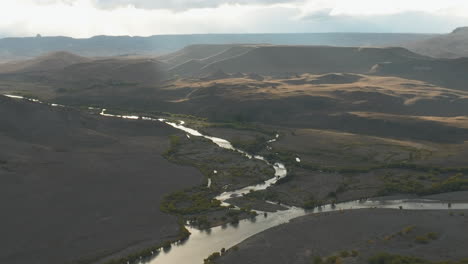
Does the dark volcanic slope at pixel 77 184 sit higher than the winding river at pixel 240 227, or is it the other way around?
the dark volcanic slope at pixel 77 184

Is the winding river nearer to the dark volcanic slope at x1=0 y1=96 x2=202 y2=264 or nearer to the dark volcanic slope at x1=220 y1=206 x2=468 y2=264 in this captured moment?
the dark volcanic slope at x1=220 y1=206 x2=468 y2=264

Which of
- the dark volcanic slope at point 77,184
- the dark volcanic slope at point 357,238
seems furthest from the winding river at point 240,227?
the dark volcanic slope at point 77,184

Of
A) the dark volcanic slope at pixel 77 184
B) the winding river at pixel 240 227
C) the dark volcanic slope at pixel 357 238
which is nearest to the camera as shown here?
the dark volcanic slope at pixel 357 238

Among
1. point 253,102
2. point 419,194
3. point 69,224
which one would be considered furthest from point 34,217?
point 253,102

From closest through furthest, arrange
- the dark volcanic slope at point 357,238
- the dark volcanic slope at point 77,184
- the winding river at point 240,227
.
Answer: the dark volcanic slope at point 357,238 < the winding river at point 240,227 < the dark volcanic slope at point 77,184

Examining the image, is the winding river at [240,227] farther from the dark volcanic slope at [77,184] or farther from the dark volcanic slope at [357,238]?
the dark volcanic slope at [77,184]

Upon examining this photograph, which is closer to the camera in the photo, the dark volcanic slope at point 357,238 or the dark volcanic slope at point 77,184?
the dark volcanic slope at point 357,238

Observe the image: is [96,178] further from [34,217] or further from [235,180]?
[235,180]

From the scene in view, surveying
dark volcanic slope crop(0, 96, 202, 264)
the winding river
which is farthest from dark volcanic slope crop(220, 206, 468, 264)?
dark volcanic slope crop(0, 96, 202, 264)
